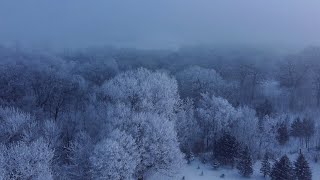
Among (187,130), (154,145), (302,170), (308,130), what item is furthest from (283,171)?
(187,130)

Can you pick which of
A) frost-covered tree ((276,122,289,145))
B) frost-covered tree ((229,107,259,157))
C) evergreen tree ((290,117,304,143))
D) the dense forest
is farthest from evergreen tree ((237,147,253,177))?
evergreen tree ((290,117,304,143))

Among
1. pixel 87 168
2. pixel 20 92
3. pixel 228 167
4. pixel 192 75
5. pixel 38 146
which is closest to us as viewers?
pixel 38 146

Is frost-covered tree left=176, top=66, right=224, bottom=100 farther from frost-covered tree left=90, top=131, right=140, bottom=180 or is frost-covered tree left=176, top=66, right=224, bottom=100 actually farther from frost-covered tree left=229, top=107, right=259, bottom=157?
frost-covered tree left=90, top=131, right=140, bottom=180

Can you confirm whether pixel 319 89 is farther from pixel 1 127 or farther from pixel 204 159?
pixel 1 127

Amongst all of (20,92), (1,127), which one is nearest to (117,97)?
(1,127)

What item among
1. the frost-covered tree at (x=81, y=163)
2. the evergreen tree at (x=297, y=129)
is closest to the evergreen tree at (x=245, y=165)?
the evergreen tree at (x=297, y=129)
